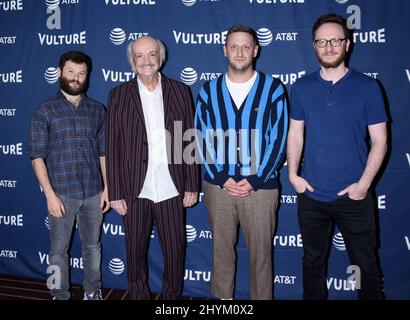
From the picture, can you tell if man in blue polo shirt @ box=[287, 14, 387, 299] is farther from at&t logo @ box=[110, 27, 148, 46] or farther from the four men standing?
at&t logo @ box=[110, 27, 148, 46]

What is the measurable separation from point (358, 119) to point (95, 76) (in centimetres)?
216

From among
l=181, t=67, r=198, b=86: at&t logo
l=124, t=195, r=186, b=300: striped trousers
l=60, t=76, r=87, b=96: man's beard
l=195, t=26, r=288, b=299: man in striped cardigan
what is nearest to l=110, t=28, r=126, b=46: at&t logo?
l=181, t=67, r=198, b=86: at&t logo

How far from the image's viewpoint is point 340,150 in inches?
91.4

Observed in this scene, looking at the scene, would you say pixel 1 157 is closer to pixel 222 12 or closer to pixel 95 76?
pixel 95 76

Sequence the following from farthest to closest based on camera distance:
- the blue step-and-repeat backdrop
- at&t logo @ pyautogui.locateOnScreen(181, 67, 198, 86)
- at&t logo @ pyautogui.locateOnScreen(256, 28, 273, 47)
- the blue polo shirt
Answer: at&t logo @ pyautogui.locateOnScreen(181, 67, 198, 86) → at&t logo @ pyautogui.locateOnScreen(256, 28, 273, 47) → the blue step-and-repeat backdrop → the blue polo shirt

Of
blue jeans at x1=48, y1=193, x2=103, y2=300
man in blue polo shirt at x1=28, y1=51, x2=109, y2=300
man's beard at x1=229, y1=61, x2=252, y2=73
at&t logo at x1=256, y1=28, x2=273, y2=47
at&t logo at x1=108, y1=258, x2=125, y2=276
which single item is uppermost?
at&t logo at x1=256, y1=28, x2=273, y2=47

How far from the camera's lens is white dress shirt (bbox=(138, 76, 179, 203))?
2.56m

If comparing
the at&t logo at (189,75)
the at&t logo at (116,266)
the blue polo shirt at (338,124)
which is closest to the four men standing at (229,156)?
the blue polo shirt at (338,124)

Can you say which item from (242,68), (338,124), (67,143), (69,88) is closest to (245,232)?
(338,124)

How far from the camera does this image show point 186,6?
3.20m

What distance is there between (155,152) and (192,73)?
958 millimetres

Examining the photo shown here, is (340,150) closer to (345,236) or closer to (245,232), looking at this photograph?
(345,236)

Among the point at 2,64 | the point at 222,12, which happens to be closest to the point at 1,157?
the point at 2,64

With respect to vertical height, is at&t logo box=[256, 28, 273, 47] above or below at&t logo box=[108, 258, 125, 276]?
above
